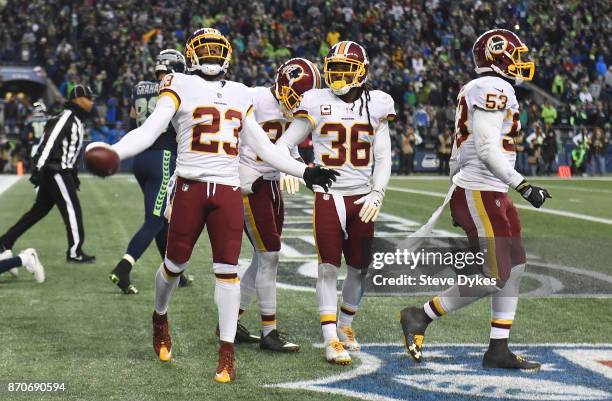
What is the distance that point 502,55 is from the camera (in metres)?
5.47

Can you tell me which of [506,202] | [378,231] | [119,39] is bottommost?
[378,231]

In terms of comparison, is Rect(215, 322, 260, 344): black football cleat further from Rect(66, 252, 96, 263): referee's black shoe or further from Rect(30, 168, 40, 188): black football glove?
Rect(30, 168, 40, 188): black football glove

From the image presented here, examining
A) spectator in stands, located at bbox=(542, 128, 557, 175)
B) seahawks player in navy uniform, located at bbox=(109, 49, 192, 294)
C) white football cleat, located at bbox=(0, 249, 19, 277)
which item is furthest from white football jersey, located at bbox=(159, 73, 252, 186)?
spectator in stands, located at bbox=(542, 128, 557, 175)

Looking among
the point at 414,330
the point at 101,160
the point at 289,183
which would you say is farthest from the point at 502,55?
the point at 101,160

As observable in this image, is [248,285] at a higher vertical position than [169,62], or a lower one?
lower

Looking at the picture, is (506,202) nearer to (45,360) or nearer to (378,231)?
(45,360)

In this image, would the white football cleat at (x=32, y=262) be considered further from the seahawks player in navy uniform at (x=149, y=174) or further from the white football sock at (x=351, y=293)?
the white football sock at (x=351, y=293)

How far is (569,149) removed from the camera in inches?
1161

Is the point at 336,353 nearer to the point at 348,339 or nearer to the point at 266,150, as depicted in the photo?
the point at 348,339

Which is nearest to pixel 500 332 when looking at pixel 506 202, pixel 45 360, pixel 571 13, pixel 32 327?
pixel 506 202

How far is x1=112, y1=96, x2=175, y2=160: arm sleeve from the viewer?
486cm

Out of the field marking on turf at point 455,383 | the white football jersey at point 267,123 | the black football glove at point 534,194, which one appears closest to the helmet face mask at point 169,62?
the white football jersey at point 267,123

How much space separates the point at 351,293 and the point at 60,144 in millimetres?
4575

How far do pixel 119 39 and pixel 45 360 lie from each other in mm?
25071
